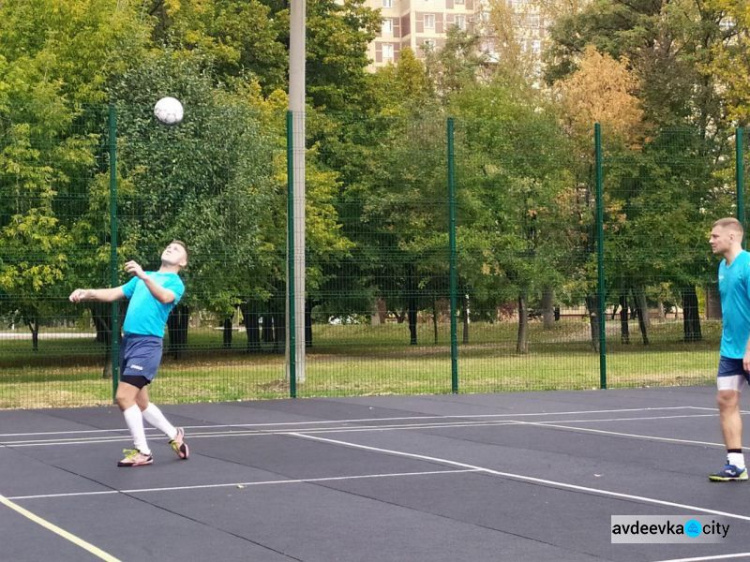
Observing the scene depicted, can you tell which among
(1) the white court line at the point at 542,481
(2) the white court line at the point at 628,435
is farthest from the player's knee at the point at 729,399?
(2) the white court line at the point at 628,435

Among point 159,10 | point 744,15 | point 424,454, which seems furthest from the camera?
point 159,10

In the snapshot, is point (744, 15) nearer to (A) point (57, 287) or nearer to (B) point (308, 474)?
(A) point (57, 287)

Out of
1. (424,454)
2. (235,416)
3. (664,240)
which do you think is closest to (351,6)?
(664,240)

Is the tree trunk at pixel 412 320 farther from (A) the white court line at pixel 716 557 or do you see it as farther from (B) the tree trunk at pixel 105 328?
(A) the white court line at pixel 716 557

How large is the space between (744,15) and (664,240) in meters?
15.7

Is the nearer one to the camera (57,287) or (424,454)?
(424,454)

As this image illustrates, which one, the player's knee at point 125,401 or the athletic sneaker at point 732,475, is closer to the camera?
the athletic sneaker at point 732,475

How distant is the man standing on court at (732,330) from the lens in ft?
28.5

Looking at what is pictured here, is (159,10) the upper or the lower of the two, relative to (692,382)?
upper

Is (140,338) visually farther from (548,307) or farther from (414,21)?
(414,21)

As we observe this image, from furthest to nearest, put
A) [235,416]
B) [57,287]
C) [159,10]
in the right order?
[159,10] < [57,287] < [235,416]

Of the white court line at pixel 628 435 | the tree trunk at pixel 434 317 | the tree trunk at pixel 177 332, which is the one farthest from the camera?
the tree trunk at pixel 434 317

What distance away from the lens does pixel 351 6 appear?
43.4 m

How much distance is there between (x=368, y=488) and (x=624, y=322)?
708 inches
